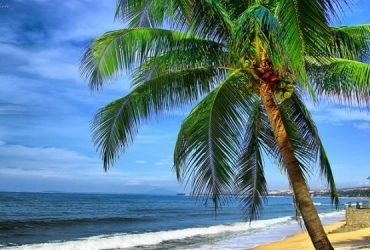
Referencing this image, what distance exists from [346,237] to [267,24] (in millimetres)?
15440

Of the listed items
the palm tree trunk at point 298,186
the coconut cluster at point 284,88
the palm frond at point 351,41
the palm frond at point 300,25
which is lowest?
the palm tree trunk at point 298,186

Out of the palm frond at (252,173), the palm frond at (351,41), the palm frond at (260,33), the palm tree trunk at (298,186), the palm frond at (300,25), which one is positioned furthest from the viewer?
the palm frond at (252,173)

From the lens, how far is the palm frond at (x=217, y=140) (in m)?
6.03

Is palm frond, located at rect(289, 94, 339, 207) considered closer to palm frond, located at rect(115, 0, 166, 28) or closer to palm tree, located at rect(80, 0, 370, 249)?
palm tree, located at rect(80, 0, 370, 249)

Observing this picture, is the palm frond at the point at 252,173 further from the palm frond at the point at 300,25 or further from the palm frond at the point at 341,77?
the palm frond at the point at 300,25

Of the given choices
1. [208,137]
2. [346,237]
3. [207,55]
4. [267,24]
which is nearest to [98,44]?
[207,55]

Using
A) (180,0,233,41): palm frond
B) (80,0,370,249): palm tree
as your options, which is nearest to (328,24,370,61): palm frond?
(80,0,370,249): palm tree

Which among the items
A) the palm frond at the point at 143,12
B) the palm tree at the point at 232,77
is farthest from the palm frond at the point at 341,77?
the palm frond at the point at 143,12

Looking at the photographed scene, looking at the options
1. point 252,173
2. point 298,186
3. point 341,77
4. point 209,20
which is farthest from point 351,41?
point 252,173

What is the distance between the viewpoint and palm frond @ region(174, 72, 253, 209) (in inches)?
237

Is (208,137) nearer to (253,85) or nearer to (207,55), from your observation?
(253,85)

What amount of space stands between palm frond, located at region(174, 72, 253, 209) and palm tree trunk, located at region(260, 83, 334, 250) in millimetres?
473

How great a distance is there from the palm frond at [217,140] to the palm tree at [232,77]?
0.01 meters

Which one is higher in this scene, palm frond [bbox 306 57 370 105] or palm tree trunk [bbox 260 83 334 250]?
palm frond [bbox 306 57 370 105]
